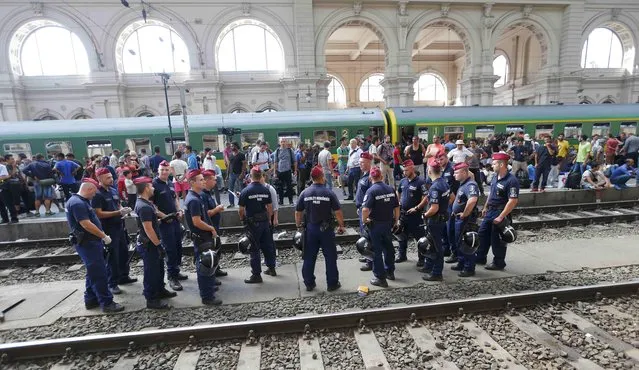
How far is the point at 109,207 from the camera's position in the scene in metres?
5.29

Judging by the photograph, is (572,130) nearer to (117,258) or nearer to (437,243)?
(437,243)

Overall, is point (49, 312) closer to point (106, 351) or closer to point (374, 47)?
point (106, 351)

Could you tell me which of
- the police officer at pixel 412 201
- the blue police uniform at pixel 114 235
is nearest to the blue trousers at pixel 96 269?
the blue police uniform at pixel 114 235

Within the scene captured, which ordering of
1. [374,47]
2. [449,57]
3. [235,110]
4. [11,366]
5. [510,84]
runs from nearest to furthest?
[11,366] < [235,110] < [510,84] < [374,47] < [449,57]

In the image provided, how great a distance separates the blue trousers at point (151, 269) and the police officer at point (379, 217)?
314 cm

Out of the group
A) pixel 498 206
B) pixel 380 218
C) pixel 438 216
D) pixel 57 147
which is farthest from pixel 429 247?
pixel 57 147

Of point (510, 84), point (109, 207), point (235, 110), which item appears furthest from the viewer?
point (510, 84)

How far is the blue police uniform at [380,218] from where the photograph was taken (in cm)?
491

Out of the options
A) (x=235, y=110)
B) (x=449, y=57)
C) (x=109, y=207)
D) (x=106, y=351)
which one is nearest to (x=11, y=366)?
(x=106, y=351)

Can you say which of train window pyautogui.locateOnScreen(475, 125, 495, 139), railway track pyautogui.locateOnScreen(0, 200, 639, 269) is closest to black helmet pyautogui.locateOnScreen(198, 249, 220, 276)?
railway track pyautogui.locateOnScreen(0, 200, 639, 269)

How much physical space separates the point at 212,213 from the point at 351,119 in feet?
35.7

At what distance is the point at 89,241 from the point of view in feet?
14.9

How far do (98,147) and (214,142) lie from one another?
16.7 feet

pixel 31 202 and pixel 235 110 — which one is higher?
pixel 235 110
